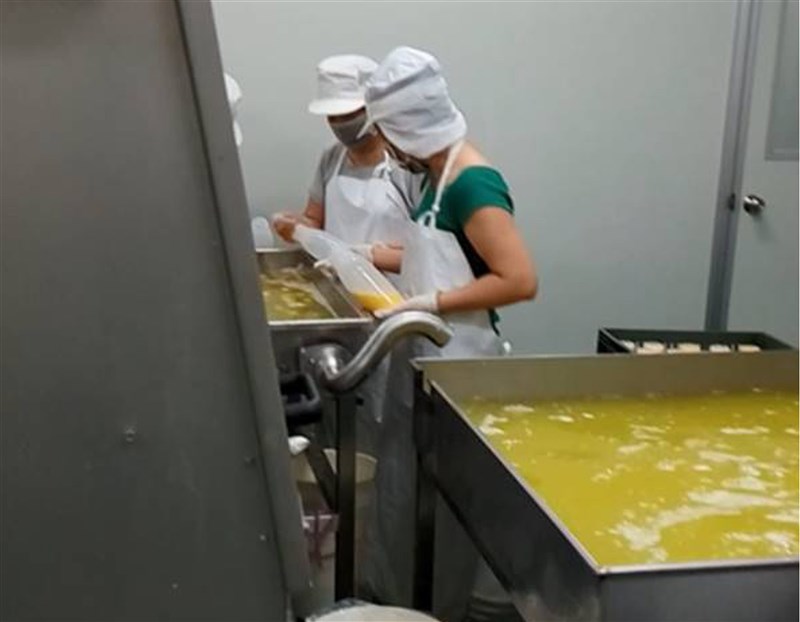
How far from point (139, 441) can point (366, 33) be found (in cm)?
248

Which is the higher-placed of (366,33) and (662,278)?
(366,33)

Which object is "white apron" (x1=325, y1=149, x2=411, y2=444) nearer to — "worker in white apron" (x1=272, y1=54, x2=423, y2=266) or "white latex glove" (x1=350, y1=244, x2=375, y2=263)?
"worker in white apron" (x1=272, y1=54, x2=423, y2=266)

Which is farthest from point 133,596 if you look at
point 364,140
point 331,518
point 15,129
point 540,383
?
point 364,140

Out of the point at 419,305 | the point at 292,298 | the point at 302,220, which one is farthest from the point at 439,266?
the point at 302,220

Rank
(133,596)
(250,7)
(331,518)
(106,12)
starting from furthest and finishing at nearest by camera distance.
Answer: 1. (250,7)
2. (331,518)
3. (133,596)
4. (106,12)

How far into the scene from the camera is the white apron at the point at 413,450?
190cm

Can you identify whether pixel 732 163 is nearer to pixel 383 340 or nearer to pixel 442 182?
pixel 442 182

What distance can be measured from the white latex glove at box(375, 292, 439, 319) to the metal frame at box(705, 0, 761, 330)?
189 cm

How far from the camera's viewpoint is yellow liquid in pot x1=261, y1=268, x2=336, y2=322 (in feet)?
6.93

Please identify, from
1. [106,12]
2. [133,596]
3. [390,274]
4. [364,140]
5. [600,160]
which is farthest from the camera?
[600,160]

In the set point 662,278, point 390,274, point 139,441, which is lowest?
point 662,278

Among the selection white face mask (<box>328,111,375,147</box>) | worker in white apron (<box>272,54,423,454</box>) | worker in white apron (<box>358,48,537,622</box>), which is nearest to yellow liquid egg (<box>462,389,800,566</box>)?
worker in white apron (<box>358,48,537,622</box>)

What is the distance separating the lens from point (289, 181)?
3168 millimetres

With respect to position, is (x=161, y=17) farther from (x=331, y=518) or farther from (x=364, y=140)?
(x=364, y=140)
